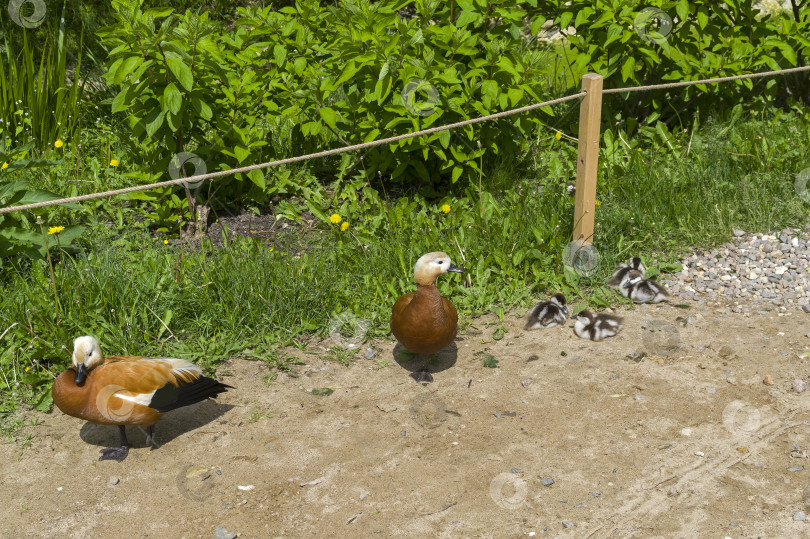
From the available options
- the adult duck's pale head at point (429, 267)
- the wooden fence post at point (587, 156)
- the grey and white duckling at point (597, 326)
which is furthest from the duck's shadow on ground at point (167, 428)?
the wooden fence post at point (587, 156)

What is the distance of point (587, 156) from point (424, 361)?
1.82 m

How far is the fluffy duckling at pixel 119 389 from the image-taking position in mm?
4164

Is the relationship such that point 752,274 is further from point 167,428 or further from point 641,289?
point 167,428

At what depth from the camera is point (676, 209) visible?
6.38 metres

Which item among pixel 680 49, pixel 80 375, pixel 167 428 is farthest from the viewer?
pixel 680 49

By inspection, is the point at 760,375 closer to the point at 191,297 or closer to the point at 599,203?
the point at 599,203

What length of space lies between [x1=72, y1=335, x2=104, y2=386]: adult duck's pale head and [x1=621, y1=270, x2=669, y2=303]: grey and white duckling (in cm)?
352

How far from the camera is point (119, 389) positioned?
4.20 meters

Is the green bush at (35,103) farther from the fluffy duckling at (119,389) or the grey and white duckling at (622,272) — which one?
the grey and white duckling at (622,272)

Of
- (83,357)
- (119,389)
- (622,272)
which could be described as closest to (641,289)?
(622,272)

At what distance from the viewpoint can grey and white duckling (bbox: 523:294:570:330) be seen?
17.8 feet

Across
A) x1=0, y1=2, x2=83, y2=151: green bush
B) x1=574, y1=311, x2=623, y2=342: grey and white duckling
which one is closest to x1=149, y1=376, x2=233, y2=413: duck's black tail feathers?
x1=574, y1=311, x2=623, y2=342: grey and white duckling

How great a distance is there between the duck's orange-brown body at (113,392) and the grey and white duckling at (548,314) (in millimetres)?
2392

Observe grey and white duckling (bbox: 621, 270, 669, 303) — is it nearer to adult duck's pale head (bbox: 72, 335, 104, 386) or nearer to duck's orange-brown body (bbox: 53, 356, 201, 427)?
duck's orange-brown body (bbox: 53, 356, 201, 427)
